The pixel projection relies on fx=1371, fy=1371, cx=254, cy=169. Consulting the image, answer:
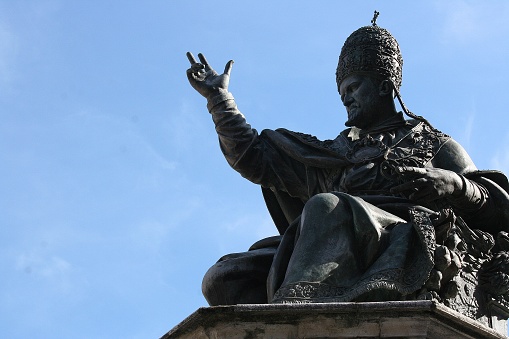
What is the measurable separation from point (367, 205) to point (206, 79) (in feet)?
→ 7.44

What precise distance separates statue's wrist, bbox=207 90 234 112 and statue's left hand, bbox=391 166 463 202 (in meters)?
1.88

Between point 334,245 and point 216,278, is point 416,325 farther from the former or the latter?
point 216,278

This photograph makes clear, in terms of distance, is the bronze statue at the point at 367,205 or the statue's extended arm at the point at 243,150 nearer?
the bronze statue at the point at 367,205

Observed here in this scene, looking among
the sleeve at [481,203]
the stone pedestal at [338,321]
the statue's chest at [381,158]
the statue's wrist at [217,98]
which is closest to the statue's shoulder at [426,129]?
the statue's chest at [381,158]

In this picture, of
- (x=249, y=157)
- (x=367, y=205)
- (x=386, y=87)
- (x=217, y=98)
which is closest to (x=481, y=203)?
(x=367, y=205)

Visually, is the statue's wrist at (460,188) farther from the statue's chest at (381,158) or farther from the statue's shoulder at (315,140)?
the statue's shoulder at (315,140)

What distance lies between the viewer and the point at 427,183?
10.2 m

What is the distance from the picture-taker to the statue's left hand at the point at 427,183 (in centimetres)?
1021

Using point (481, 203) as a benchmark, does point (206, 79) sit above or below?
above

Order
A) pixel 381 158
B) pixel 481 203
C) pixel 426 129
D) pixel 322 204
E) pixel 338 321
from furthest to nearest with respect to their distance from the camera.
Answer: pixel 426 129
pixel 381 158
pixel 481 203
pixel 322 204
pixel 338 321

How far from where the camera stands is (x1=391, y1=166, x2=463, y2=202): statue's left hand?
1021 centimetres

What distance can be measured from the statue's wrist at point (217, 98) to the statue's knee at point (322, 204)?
1.82 metres

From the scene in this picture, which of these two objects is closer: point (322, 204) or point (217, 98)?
point (322, 204)

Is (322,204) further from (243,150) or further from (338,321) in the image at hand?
(243,150)
